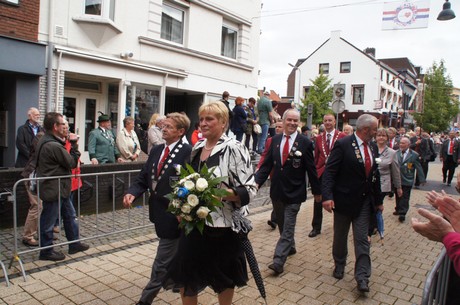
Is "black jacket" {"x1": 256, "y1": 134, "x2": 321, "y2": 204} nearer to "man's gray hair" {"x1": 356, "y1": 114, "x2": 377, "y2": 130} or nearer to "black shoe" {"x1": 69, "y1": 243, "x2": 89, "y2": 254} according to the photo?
"man's gray hair" {"x1": 356, "y1": 114, "x2": 377, "y2": 130}

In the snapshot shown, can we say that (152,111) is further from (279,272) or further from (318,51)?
(318,51)

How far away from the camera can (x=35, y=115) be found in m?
6.92

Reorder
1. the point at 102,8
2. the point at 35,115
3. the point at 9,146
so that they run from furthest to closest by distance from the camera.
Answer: the point at 102,8 → the point at 9,146 → the point at 35,115

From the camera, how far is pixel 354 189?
4648 millimetres

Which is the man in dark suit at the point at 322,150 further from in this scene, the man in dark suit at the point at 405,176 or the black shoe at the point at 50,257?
the black shoe at the point at 50,257

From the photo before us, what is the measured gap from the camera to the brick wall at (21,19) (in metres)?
9.05

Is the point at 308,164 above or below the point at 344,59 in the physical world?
below

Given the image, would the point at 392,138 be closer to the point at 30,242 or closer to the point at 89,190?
the point at 89,190

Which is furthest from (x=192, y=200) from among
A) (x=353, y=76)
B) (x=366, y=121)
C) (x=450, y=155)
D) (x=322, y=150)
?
(x=353, y=76)

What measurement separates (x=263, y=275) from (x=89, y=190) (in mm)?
4044

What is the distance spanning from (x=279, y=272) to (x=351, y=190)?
4.64 feet

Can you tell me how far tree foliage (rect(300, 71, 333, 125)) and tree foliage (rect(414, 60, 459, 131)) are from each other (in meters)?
12.3

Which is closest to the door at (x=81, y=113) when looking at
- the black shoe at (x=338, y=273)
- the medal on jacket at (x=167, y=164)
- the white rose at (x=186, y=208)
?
the medal on jacket at (x=167, y=164)

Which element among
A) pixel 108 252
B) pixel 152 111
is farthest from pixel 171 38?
pixel 108 252
